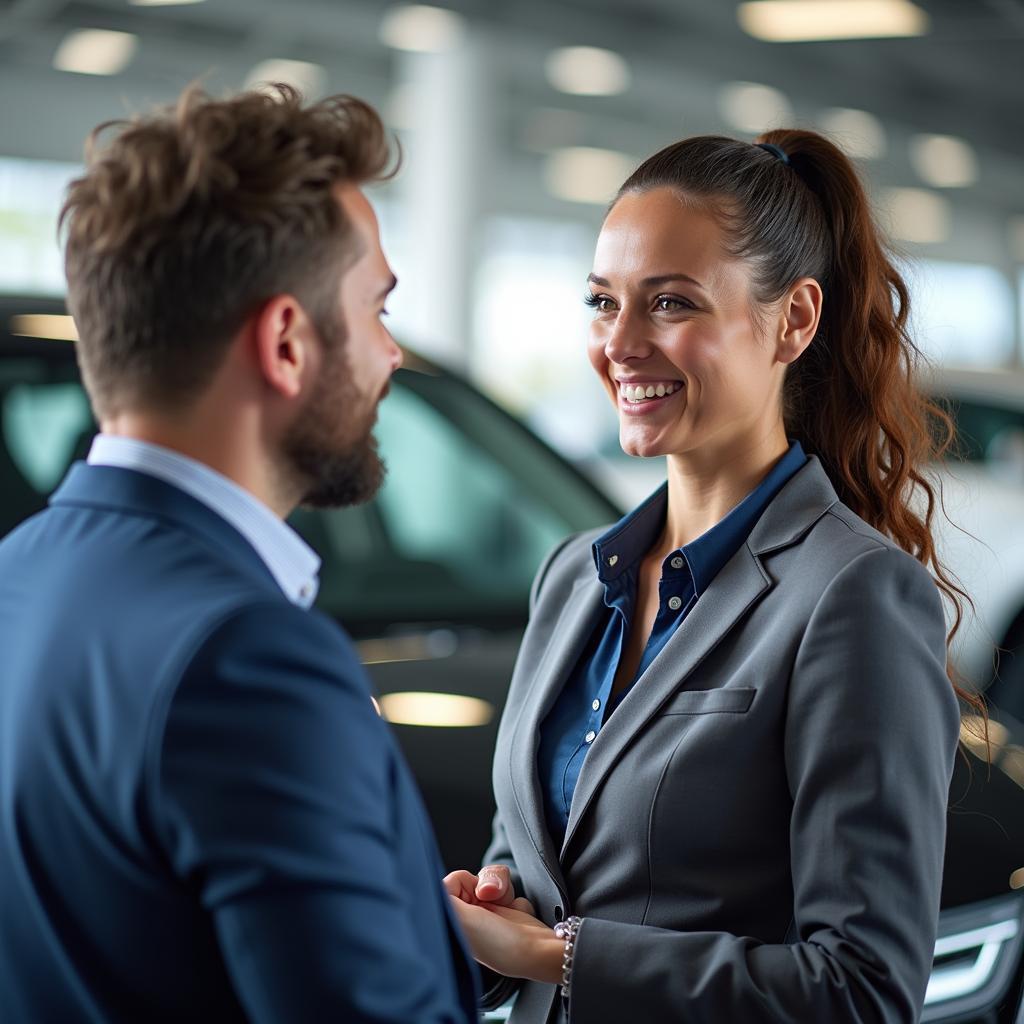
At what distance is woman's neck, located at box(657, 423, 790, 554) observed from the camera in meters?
1.81

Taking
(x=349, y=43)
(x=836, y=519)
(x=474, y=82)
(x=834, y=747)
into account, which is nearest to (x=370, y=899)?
(x=834, y=747)

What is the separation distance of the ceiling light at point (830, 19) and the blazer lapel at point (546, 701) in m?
9.62

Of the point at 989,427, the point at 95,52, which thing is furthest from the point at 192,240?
the point at 95,52

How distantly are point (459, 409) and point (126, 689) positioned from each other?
262cm

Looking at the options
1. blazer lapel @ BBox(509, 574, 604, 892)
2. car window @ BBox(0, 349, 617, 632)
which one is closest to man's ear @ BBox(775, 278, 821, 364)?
blazer lapel @ BBox(509, 574, 604, 892)

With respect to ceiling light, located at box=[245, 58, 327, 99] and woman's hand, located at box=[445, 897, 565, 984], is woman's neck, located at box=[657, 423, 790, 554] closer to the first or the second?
woman's hand, located at box=[445, 897, 565, 984]

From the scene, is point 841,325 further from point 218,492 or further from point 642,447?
point 218,492

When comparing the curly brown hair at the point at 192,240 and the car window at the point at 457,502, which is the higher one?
the curly brown hair at the point at 192,240

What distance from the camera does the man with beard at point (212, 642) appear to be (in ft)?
3.35

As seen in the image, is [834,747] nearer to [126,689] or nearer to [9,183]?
[126,689]

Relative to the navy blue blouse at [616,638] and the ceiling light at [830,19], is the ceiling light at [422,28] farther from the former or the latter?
the navy blue blouse at [616,638]

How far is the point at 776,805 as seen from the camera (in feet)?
5.06

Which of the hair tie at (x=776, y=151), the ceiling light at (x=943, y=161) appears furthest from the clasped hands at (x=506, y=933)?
the ceiling light at (x=943, y=161)

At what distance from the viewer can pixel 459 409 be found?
3625mm
